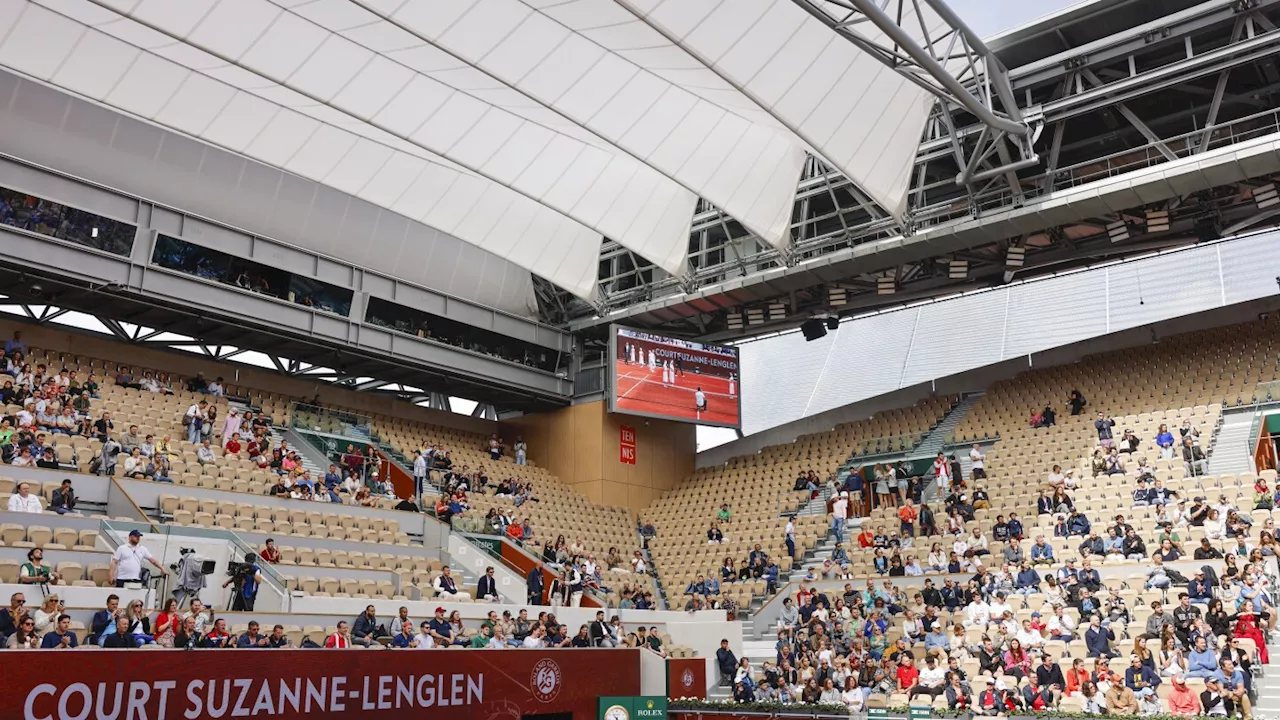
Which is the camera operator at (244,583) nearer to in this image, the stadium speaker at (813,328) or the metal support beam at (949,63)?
the metal support beam at (949,63)

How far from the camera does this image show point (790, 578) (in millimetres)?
27953

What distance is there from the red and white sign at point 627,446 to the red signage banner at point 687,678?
44.8ft

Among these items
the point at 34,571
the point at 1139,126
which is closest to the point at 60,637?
the point at 34,571

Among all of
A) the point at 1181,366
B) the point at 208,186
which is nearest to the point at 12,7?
the point at 208,186

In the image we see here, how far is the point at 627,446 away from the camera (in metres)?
35.6

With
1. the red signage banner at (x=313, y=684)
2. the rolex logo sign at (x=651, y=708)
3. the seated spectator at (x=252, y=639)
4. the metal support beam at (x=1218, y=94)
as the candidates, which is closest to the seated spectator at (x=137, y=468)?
the seated spectator at (x=252, y=639)

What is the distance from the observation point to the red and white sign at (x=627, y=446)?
1391 inches

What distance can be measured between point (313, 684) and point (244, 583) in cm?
429

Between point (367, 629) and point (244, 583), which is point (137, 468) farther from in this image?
point (367, 629)

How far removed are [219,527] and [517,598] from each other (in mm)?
7233

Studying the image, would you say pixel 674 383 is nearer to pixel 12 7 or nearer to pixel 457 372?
pixel 457 372

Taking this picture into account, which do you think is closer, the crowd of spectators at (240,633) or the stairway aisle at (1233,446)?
the crowd of spectators at (240,633)

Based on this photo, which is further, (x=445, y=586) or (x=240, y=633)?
(x=445, y=586)

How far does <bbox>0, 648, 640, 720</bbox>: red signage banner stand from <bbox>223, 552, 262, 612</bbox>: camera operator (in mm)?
3879
